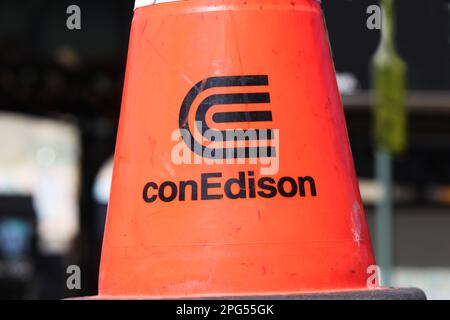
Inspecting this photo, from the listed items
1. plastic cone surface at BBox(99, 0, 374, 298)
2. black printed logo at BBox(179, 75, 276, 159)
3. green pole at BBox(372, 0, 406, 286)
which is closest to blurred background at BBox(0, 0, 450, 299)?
green pole at BBox(372, 0, 406, 286)

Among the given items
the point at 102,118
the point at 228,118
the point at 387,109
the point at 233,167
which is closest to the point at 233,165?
the point at 233,167

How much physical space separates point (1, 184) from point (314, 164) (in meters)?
12.2

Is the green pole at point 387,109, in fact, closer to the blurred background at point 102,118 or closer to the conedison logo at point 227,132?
the blurred background at point 102,118

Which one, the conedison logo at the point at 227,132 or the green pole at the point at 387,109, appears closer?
the conedison logo at the point at 227,132

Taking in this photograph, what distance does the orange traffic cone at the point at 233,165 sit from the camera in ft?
10.2

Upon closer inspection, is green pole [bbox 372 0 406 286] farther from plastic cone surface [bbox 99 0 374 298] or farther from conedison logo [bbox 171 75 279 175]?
conedison logo [bbox 171 75 279 175]

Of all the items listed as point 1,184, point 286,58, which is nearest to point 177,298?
point 286,58

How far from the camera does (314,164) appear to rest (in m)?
3.21

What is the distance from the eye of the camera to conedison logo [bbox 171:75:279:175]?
311cm

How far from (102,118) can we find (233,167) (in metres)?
9.31

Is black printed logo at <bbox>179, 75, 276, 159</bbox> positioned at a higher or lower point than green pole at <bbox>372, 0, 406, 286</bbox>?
lower

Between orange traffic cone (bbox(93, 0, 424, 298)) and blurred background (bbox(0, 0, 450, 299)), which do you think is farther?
blurred background (bbox(0, 0, 450, 299))

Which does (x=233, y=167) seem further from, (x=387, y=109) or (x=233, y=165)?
(x=387, y=109)

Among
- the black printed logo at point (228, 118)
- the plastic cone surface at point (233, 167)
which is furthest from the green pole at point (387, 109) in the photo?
the black printed logo at point (228, 118)
